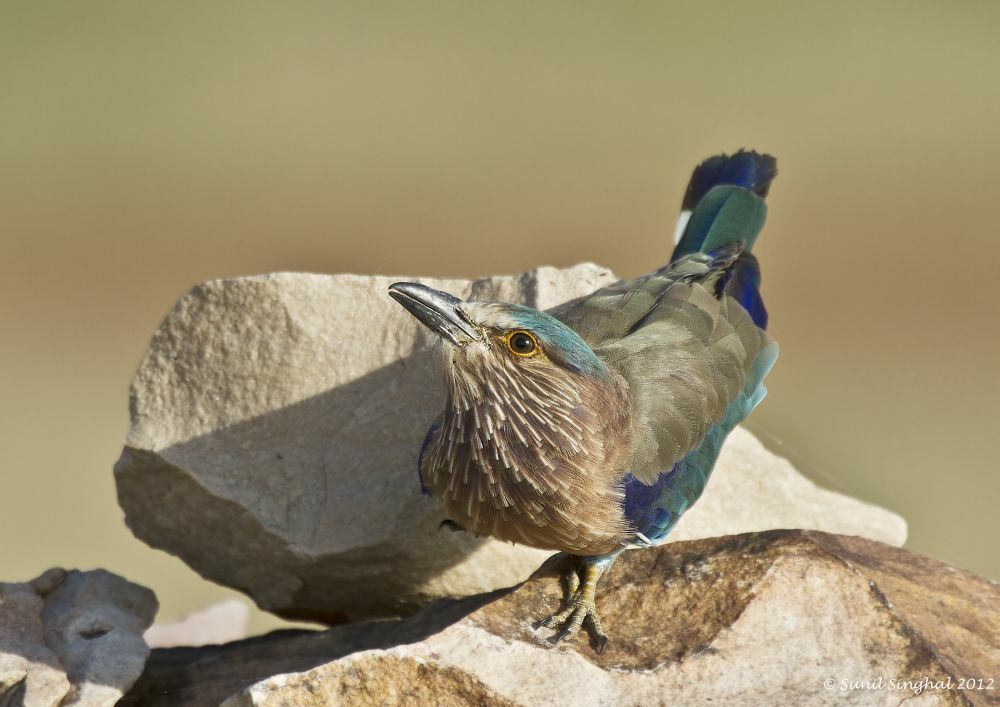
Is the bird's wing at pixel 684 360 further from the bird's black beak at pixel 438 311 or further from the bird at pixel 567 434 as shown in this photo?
the bird's black beak at pixel 438 311

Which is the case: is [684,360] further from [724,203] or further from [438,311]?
[724,203]

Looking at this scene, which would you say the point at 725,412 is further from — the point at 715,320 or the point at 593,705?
the point at 593,705

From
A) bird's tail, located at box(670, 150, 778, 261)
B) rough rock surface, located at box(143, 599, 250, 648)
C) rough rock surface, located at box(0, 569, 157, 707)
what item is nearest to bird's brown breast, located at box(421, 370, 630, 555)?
rough rock surface, located at box(0, 569, 157, 707)

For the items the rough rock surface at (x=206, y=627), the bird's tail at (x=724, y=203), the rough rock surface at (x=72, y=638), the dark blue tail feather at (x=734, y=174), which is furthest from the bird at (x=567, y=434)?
the rough rock surface at (x=206, y=627)

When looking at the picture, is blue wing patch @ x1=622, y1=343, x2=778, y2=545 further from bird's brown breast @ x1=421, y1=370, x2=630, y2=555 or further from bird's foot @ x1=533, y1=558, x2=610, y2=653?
bird's foot @ x1=533, y1=558, x2=610, y2=653

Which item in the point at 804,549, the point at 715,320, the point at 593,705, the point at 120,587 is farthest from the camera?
the point at 715,320

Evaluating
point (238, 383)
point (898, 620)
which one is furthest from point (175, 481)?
point (898, 620)
